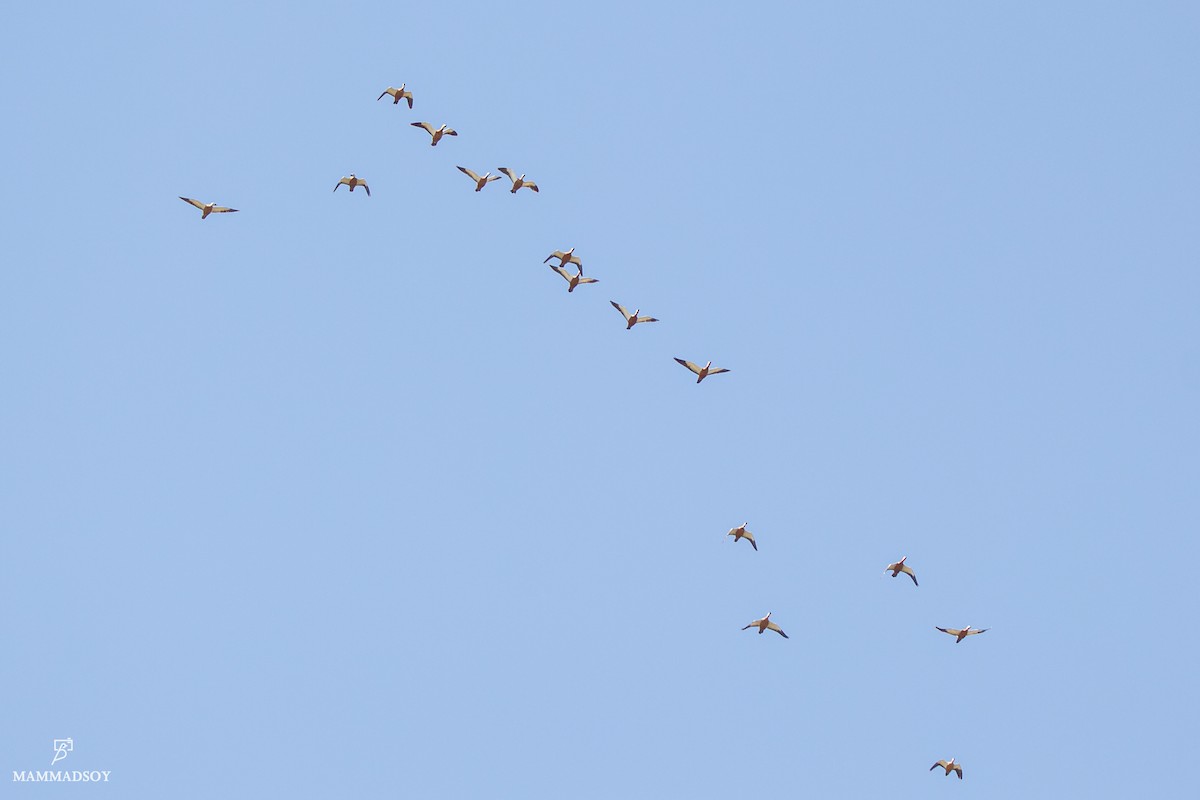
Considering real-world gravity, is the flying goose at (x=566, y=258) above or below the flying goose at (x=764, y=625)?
above

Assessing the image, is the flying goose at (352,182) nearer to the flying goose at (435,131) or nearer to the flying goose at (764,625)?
the flying goose at (435,131)

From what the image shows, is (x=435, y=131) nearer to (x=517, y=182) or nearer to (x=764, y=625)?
(x=517, y=182)

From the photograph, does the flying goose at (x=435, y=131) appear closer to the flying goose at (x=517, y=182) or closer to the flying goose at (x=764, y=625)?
the flying goose at (x=517, y=182)

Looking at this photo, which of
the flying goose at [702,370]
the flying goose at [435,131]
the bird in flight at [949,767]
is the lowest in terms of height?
the bird in flight at [949,767]

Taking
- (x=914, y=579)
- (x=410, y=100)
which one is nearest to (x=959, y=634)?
(x=914, y=579)

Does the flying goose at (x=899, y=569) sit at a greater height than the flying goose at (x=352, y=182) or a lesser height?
lesser

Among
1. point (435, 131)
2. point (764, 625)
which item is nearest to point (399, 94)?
point (435, 131)

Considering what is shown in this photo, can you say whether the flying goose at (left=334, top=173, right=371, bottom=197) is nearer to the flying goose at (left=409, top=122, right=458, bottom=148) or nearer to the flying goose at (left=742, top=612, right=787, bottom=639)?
the flying goose at (left=409, top=122, right=458, bottom=148)

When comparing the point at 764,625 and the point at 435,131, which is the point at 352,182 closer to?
the point at 435,131

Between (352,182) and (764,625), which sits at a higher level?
(352,182)

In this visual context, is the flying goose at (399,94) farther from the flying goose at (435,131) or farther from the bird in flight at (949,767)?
the bird in flight at (949,767)

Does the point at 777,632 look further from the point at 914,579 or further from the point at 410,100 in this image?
the point at 410,100

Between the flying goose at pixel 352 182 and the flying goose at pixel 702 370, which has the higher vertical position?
the flying goose at pixel 352 182

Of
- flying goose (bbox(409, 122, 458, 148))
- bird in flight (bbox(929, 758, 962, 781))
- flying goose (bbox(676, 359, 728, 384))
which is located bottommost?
bird in flight (bbox(929, 758, 962, 781))
